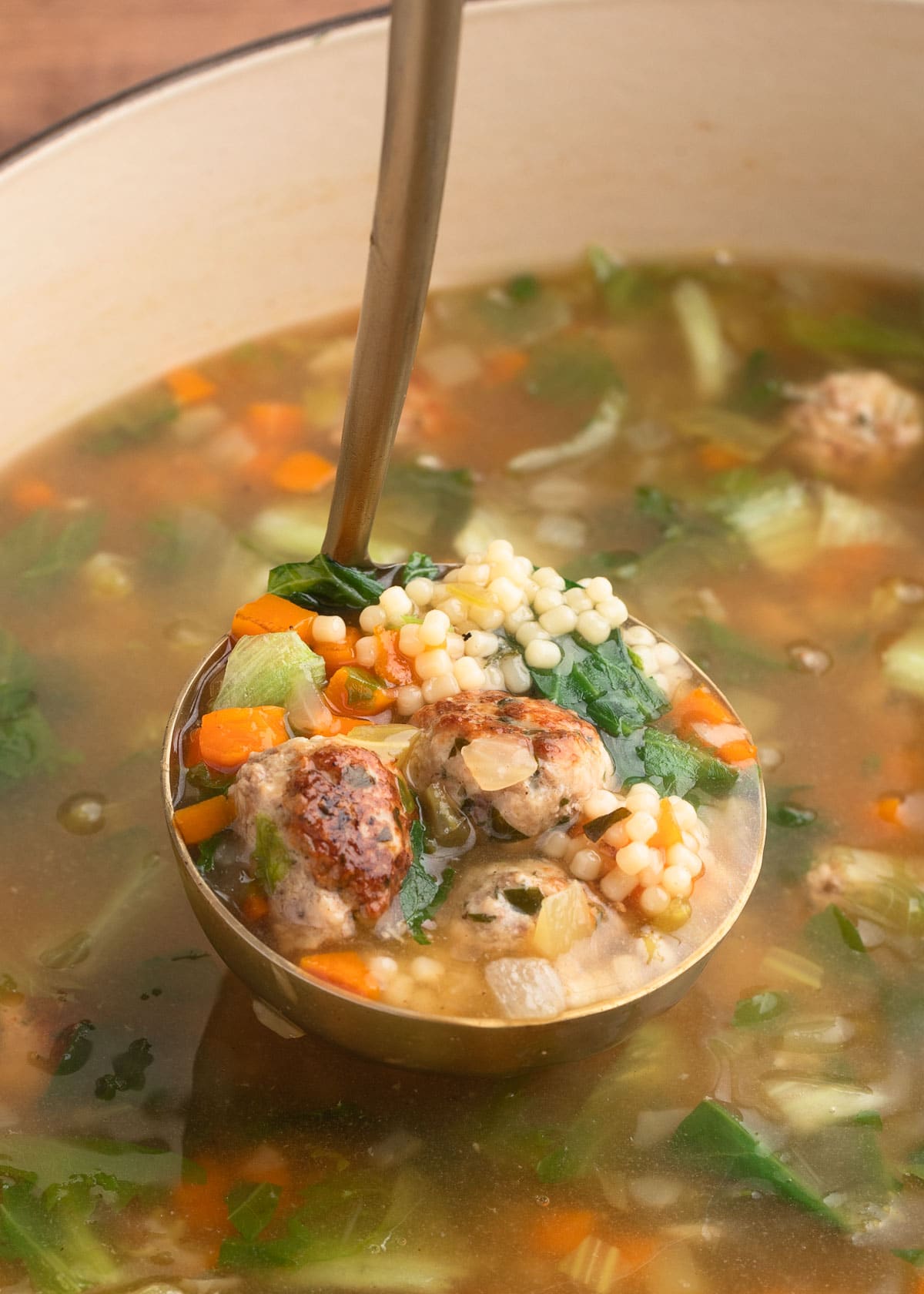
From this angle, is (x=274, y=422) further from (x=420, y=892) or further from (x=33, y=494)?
(x=420, y=892)

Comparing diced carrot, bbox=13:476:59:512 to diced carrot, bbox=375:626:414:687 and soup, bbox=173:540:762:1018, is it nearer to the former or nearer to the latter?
soup, bbox=173:540:762:1018

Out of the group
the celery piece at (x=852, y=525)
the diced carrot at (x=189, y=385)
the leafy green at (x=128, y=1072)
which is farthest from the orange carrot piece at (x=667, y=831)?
the diced carrot at (x=189, y=385)

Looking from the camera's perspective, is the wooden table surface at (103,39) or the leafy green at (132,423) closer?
the leafy green at (132,423)

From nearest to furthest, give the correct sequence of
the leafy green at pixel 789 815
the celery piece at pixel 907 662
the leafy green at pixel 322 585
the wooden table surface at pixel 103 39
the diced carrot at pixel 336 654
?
the diced carrot at pixel 336 654 < the leafy green at pixel 322 585 < the leafy green at pixel 789 815 < the celery piece at pixel 907 662 < the wooden table surface at pixel 103 39

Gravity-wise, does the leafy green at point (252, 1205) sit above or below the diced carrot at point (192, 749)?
below

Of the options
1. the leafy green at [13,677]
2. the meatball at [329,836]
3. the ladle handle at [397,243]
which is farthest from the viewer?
the leafy green at [13,677]

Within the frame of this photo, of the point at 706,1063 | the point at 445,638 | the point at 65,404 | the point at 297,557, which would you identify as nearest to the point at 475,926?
the point at 445,638

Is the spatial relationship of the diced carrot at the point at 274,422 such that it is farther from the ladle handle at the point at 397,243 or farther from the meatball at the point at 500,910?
the meatball at the point at 500,910

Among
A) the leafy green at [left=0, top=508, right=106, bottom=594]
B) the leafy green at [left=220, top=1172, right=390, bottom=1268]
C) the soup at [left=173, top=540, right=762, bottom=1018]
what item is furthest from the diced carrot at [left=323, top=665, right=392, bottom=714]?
the leafy green at [left=0, top=508, right=106, bottom=594]
